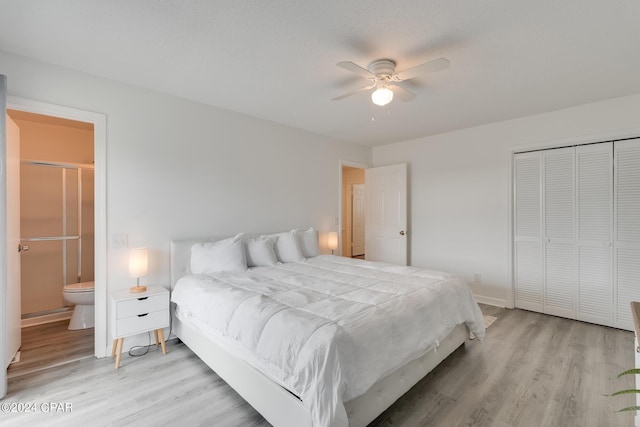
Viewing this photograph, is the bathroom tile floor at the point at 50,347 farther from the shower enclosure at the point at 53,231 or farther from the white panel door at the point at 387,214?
the white panel door at the point at 387,214

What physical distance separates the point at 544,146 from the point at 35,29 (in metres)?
4.98

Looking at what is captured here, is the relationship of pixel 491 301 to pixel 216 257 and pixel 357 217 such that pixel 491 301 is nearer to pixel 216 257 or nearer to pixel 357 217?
pixel 216 257

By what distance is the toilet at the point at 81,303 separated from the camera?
3174 mm

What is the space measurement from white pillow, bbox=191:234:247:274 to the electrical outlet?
0.58m

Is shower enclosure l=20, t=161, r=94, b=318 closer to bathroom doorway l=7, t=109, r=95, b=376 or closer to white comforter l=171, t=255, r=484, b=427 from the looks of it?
bathroom doorway l=7, t=109, r=95, b=376

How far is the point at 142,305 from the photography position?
8.19ft

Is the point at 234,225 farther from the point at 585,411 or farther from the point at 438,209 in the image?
the point at 585,411

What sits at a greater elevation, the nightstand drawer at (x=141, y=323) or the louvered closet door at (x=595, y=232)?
the louvered closet door at (x=595, y=232)

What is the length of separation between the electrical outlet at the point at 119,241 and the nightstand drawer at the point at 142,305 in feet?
1.84

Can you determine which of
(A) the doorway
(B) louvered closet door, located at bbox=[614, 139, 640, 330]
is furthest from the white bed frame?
(A) the doorway

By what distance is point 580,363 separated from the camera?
247cm

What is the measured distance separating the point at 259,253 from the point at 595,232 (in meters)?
3.81

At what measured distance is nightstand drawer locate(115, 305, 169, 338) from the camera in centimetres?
239

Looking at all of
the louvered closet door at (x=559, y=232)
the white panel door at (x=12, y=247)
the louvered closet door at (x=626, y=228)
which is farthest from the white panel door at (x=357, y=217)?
the white panel door at (x=12, y=247)
